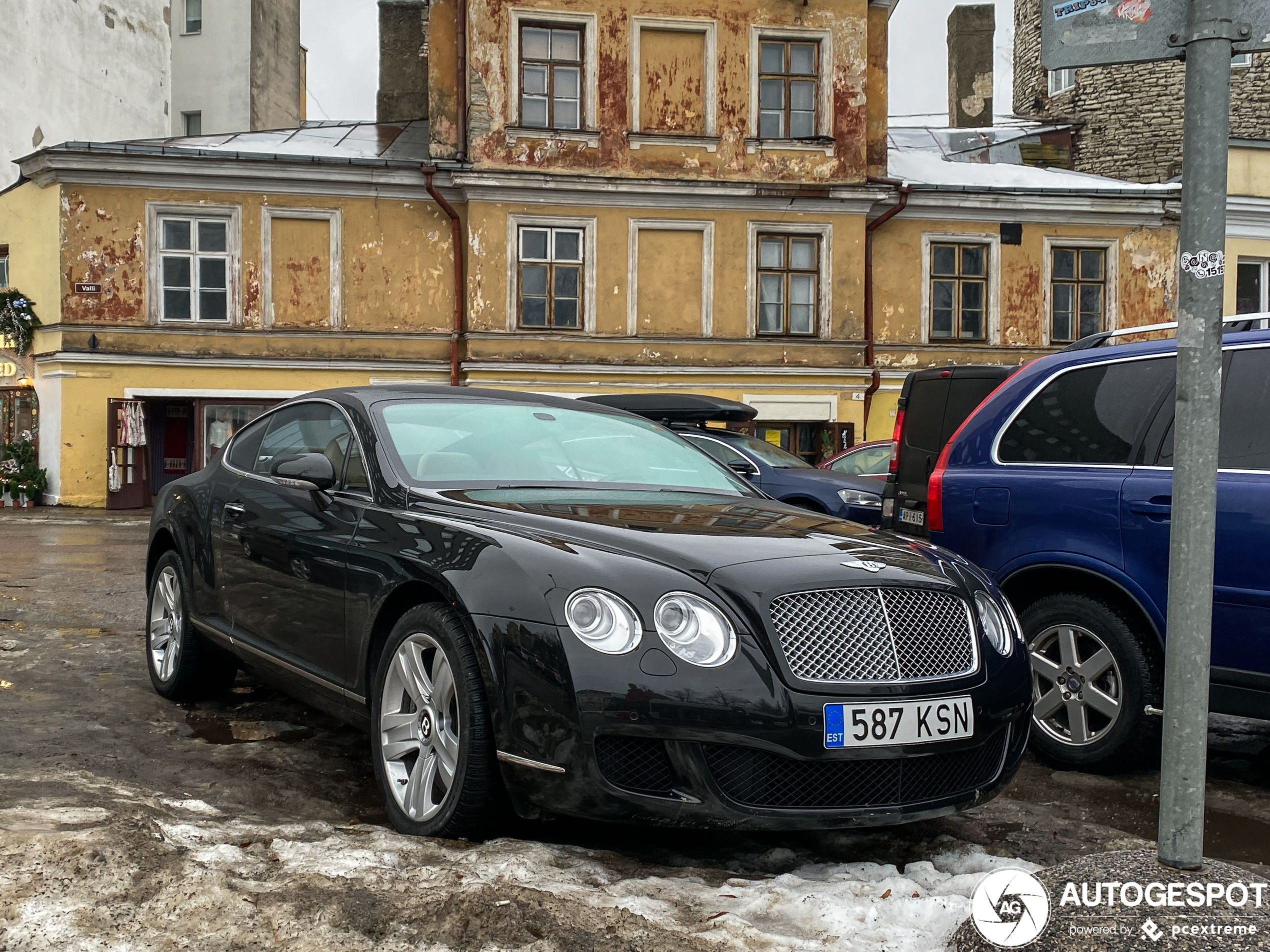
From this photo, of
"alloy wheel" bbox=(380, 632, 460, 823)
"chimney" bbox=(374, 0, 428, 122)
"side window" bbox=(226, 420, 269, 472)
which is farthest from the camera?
"chimney" bbox=(374, 0, 428, 122)

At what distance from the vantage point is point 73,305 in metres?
20.9

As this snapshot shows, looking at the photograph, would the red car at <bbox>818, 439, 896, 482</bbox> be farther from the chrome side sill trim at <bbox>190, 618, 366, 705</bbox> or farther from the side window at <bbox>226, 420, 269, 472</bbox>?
the chrome side sill trim at <bbox>190, 618, 366, 705</bbox>

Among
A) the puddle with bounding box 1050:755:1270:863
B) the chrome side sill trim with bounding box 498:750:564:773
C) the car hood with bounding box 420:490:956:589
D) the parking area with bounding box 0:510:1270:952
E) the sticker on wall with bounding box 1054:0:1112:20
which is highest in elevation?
the sticker on wall with bounding box 1054:0:1112:20

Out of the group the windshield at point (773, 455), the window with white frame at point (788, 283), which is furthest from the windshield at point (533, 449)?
the window with white frame at point (788, 283)

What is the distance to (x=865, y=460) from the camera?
14445 mm

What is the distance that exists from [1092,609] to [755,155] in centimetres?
1795

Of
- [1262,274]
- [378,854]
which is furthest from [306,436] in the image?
[1262,274]

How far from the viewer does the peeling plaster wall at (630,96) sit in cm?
2116

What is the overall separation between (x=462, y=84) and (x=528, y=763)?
20008 mm

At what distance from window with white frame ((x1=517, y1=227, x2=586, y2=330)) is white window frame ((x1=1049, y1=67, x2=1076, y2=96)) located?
14855 mm

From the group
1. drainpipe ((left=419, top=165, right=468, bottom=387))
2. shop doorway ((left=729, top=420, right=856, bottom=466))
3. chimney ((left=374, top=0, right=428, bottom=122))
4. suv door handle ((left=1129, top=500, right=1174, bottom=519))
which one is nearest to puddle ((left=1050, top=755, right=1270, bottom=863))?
suv door handle ((left=1129, top=500, right=1174, bottom=519))

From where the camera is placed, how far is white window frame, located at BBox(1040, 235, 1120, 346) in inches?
915

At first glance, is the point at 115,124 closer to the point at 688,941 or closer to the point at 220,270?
the point at 220,270

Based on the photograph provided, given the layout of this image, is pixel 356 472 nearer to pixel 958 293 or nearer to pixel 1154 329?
pixel 1154 329
